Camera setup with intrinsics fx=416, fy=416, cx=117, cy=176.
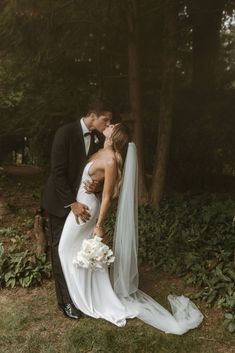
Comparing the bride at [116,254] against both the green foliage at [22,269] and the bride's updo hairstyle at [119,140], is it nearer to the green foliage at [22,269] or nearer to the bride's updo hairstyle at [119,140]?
the bride's updo hairstyle at [119,140]

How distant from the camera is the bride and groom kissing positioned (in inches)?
177

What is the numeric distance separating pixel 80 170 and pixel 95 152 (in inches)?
12.4

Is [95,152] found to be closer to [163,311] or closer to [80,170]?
[80,170]

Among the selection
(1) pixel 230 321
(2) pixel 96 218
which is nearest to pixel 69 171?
(2) pixel 96 218

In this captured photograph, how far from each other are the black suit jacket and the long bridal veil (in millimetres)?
542

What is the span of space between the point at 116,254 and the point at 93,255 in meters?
0.63

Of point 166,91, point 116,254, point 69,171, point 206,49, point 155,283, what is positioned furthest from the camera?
point 206,49

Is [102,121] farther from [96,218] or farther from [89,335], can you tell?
[89,335]

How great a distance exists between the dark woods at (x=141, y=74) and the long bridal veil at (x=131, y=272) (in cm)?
300

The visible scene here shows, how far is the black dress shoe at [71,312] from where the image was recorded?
4.62 metres

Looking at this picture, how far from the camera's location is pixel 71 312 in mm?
4672

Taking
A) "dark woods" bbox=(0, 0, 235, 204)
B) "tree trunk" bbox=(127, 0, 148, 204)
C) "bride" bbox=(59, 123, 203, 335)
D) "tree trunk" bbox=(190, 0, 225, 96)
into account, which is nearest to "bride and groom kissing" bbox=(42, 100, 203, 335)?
"bride" bbox=(59, 123, 203, 335)

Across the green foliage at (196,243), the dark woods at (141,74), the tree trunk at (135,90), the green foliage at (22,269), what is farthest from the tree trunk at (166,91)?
the green foliage at (22,269)

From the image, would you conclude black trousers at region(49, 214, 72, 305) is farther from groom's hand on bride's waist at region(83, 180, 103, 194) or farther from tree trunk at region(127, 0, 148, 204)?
tree trunk at region(127, 0, 148, 204)
